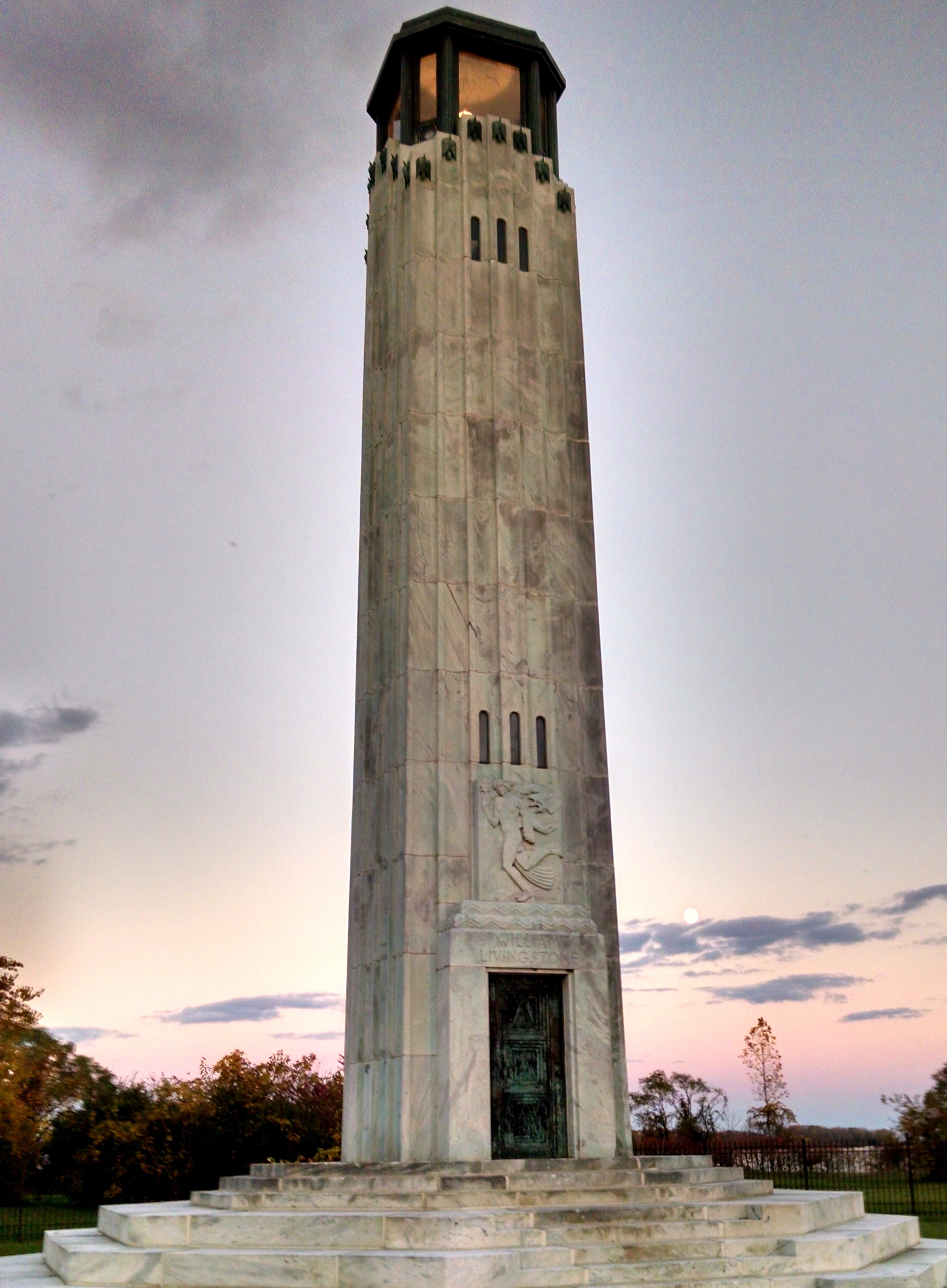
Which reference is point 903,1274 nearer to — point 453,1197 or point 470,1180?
point 470,1180

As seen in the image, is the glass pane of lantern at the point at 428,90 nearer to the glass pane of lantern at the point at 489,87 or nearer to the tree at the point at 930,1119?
the glass pane of lantern at the point at 489,87

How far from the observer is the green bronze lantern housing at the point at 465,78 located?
26766mm

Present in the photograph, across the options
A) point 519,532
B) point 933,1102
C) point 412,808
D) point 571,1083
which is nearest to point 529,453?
point 519,532

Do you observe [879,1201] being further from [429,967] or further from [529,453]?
[529,453]

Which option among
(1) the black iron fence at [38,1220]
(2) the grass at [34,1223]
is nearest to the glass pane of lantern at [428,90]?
(2) the grass at [34,1223]

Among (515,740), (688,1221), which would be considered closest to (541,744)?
(515,740)

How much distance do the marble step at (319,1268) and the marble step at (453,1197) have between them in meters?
1.76

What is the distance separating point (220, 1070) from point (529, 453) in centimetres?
2529

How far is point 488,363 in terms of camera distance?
981 inches

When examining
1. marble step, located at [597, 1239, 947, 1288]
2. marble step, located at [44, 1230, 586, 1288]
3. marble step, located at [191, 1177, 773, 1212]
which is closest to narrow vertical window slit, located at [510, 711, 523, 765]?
marble step, located at [191, 1177, 773, 1212]

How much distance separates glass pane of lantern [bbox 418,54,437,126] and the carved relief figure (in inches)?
544

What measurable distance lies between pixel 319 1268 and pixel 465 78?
2217cm

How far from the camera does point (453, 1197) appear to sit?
17.8 m

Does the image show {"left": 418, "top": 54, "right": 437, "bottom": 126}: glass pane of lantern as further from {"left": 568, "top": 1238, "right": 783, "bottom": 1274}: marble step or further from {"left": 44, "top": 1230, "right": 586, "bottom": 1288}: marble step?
{"left": 44, "top": 1230, "right": 586, "bottom": 1288}: marble step
